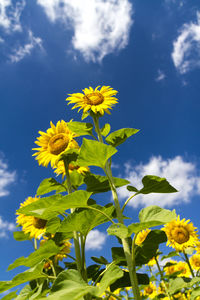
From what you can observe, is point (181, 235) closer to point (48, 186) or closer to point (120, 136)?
point (48, 186)

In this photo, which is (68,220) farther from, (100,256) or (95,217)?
(100,256)

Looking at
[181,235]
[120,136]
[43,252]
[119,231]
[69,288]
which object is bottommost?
[69,288]

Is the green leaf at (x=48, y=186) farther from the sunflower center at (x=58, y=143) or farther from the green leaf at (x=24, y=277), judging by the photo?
the green leaf at (x=24, y=277)

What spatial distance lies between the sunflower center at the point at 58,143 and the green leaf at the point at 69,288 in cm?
145

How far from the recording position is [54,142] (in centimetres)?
288

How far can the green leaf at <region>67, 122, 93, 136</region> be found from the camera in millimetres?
2248

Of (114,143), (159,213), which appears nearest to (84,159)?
(114,143)

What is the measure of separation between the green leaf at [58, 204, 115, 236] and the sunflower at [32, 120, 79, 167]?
924mm

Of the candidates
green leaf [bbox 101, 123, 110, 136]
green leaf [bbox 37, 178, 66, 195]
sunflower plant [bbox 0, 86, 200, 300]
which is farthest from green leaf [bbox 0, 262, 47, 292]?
green leaf [bbox 101, 123, 110, 136]

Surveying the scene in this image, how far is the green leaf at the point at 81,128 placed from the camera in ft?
7.38

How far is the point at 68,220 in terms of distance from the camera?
177 cm

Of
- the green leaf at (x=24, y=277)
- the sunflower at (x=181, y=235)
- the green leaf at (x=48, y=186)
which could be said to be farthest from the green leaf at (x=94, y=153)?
the sunflower at (x=181, y=235)

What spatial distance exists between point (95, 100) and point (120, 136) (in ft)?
2.23

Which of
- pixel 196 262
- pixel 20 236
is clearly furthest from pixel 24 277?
pixel 196 262
